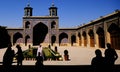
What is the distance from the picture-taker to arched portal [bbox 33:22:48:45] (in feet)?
134

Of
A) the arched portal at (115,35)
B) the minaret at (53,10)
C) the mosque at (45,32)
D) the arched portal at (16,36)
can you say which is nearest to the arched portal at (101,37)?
the arched portal at (115,35)

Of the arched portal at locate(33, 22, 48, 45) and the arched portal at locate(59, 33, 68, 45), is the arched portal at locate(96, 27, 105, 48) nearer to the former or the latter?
the arched portal at locate(59, 33, 68, 45)

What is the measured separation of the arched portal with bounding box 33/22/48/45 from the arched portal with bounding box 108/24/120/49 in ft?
69.5

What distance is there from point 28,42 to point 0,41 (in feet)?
22.9

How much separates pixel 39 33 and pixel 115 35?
23.4 metres

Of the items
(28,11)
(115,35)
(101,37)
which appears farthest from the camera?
(28,11)

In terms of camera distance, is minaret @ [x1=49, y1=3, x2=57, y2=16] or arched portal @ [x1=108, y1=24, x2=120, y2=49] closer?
arched portal @ [x1=108, y1=24, x2=120, y2=49]

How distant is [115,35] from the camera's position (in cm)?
2142

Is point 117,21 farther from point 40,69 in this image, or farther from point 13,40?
point 13,40

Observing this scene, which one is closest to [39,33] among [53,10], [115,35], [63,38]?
[63,38]

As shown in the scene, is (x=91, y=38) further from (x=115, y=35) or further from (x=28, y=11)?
(x=28, y=11)

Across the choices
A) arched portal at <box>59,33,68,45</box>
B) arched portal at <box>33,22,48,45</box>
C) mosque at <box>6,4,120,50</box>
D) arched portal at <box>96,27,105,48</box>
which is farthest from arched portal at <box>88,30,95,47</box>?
arched portal at <box>33,22,48,45</box>

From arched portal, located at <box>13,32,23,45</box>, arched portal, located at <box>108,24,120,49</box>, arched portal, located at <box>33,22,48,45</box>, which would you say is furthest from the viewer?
arched portal, located at <box>33,22,48,45</box>

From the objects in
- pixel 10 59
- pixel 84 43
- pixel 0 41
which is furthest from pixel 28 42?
pixel 10 59
